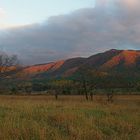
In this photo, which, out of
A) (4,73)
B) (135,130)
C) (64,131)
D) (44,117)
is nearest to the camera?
(64,131)

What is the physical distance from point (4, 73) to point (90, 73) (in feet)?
71.8

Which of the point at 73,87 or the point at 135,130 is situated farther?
the point at 73,87

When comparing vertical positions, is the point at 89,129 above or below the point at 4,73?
below

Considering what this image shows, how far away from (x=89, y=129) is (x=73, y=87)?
247ft

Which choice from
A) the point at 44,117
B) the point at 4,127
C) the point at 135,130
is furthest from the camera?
the point at 44,117

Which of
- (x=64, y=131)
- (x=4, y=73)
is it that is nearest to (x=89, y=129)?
(x=64, y=131)

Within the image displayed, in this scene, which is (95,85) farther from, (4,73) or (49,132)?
(49,132)

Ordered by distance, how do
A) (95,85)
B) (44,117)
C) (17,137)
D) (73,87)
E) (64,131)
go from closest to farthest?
(17,137) < (64,131) < (44,117) < (95,85) < (73,87)

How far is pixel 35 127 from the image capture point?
10531mm

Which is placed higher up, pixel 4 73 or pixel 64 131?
pixel 4 73

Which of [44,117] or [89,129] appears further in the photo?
[44,117]

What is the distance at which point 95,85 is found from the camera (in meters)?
57.7

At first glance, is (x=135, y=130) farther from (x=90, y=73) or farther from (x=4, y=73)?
(x=4, y=73)

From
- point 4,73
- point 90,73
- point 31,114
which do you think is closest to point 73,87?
point 4,73
